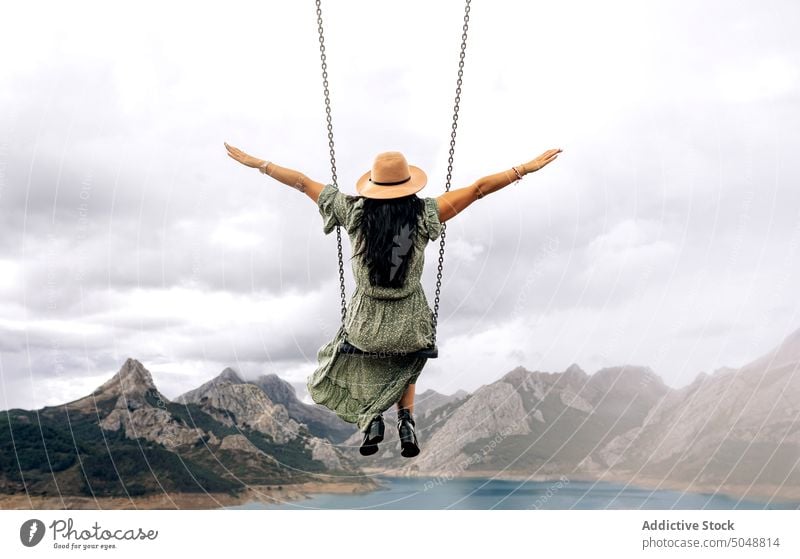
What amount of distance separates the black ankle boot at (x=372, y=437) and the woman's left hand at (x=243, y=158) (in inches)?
101

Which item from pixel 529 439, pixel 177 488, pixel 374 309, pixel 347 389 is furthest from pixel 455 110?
pixel 177 488

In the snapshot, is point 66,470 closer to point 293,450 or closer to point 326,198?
point 293,450

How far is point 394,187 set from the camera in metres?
7.27

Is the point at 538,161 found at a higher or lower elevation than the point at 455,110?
lower

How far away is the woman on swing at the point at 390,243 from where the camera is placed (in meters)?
7.21

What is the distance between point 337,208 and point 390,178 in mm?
545

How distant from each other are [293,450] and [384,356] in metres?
11.1

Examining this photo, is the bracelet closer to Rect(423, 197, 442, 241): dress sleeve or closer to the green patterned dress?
the green patterned dress

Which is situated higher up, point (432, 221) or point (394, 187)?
point (394, 187)

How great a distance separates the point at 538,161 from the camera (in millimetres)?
7227

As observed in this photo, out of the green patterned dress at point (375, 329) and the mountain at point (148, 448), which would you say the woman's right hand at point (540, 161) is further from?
the mountain at point (148, 448)
